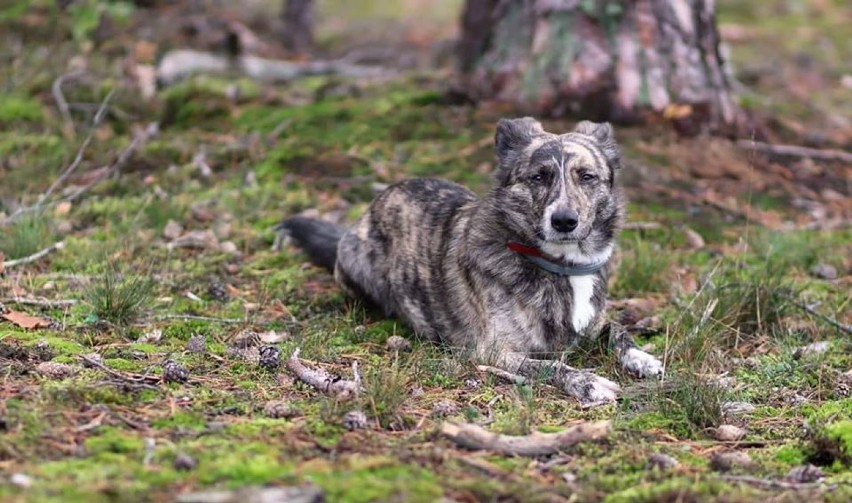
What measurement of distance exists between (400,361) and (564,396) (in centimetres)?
92

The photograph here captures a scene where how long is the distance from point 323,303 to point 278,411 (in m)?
2.49

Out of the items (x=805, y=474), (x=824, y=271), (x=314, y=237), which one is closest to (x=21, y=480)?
(x=805, y=474)

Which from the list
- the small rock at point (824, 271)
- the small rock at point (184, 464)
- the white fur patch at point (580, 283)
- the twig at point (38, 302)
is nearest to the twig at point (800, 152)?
the small rock at point (824, 271)

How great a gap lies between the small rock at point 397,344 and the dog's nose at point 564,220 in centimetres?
115

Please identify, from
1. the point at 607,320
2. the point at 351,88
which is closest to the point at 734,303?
the point at 607,320

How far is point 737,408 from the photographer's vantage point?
5066 mm

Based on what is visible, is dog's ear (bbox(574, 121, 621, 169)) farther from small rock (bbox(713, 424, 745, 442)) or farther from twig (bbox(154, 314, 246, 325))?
twig (bbox(154, 314, 246, 325))

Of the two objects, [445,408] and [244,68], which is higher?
[244,68]

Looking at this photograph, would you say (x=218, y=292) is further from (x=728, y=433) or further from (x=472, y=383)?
(x=728, y=433)

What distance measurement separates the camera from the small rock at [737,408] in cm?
500

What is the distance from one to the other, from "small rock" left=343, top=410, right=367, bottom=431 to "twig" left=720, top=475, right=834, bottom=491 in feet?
4.73

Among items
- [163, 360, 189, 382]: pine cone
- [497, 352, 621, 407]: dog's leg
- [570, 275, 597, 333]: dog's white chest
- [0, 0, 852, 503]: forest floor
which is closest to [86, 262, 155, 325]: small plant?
[0, 0, 852, 503]: forest floor

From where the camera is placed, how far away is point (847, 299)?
22.3ft

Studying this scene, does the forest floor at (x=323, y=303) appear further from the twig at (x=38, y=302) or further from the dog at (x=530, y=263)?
the dog at (x=530, y=263)
